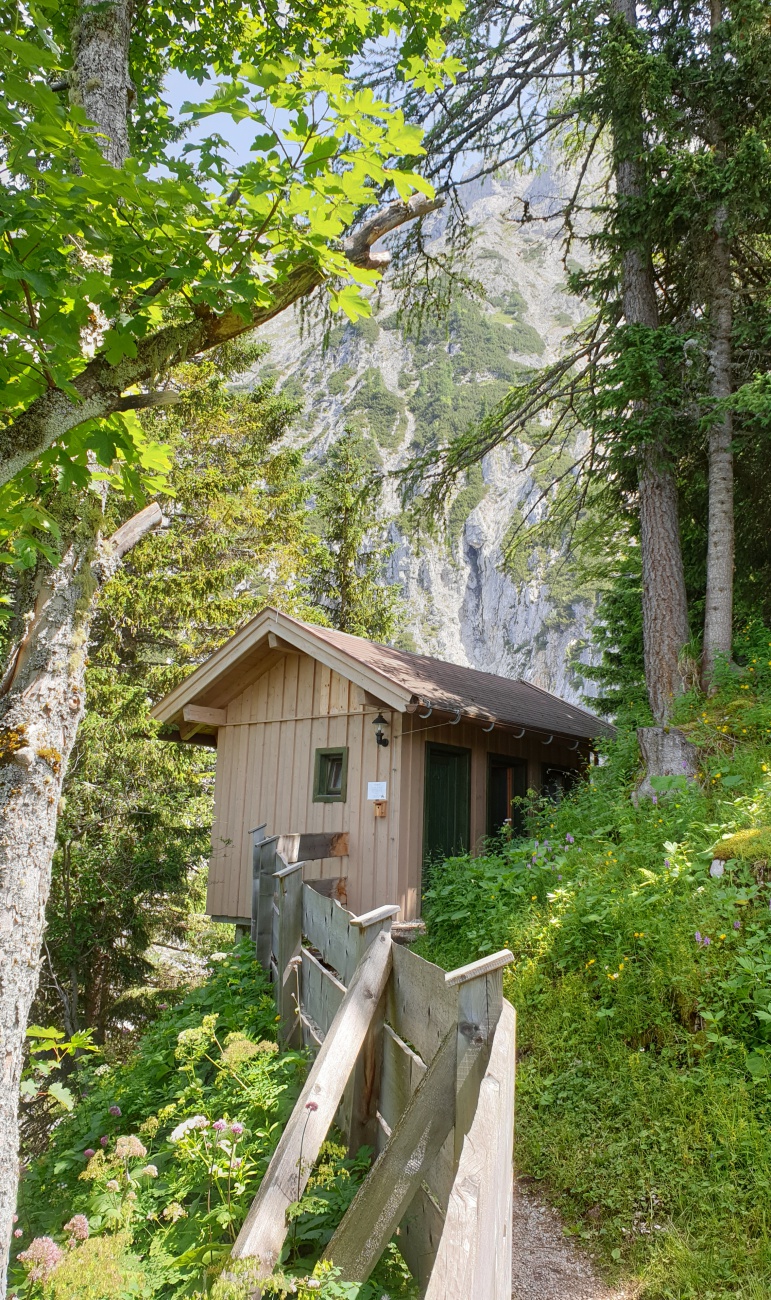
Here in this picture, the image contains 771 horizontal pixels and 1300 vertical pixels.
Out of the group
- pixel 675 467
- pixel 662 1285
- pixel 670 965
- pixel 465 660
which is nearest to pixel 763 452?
pixel 675 467

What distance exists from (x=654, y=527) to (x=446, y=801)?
192 inches

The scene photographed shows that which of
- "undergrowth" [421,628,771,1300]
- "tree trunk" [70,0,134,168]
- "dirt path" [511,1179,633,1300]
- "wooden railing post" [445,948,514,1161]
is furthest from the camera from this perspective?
"tree trunk" [70,0,134,168]

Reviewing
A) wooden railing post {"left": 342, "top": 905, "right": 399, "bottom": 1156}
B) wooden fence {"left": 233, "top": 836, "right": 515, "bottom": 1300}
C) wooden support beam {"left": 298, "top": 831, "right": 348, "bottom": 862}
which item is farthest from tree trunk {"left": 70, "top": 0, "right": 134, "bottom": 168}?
wooden support beam {"left": 298, "top": 831, "right": 348, "bottom": 862}

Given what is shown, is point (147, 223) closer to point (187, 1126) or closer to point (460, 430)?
point (187, 1126)

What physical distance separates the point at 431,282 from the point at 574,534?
4958mm

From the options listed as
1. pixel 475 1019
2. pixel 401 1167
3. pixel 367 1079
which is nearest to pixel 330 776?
pixel 367 1079

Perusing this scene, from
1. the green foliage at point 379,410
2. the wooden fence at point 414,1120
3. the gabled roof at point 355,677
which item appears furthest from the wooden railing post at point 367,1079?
the green foliage at point 379,410

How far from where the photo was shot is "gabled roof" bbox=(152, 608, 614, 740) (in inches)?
406

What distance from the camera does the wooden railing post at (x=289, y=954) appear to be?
5.06 m

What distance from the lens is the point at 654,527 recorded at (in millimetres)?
10648

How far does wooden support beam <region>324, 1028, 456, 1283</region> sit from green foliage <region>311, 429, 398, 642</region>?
20284mm

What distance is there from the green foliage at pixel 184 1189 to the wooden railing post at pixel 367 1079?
82 mm

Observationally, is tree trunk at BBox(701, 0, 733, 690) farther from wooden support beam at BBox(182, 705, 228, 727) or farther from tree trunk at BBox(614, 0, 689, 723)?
wooden support beam at BBox(182, 705, 228, 727)

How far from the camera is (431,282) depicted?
13.3 meters
